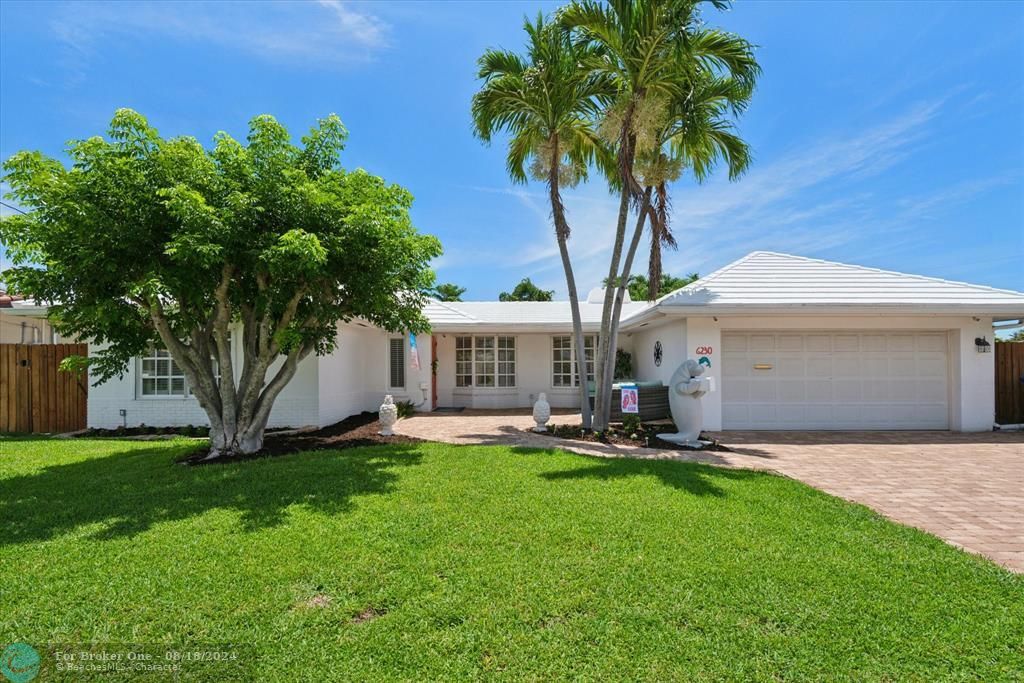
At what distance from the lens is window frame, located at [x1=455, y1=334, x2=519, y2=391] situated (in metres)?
16.8

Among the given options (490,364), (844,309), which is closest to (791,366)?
(844,309)

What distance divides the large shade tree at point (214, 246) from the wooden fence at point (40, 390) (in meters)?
4.20

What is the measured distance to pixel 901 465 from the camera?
25.4 feet

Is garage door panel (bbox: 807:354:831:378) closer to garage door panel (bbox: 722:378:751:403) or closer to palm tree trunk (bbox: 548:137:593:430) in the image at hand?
garage door panel (bbox: 722:378:751:403)

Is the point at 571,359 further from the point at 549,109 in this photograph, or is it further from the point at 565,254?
the point at 549,109

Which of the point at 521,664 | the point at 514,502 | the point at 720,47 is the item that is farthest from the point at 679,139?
the point at 521,664

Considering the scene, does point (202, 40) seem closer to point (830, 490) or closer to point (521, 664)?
point (521, 664)

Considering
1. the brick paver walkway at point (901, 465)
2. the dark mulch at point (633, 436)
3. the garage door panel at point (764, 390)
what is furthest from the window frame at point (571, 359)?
the garage door panel at point (764, 390)

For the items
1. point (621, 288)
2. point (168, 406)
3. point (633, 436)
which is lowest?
point (633, 436)

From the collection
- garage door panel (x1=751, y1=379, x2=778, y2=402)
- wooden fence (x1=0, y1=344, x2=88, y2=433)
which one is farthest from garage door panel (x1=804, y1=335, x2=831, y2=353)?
wooden fence (x1=0, y1=344, x2=88, y2=433)

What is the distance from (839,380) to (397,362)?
11774 millimetres

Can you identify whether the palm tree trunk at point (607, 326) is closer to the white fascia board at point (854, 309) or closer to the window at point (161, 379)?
the white fascia board at point (854, 309)

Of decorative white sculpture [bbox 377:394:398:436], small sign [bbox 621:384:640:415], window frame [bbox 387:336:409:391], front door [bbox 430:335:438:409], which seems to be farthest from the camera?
front door [bbox 430:335:438:409]

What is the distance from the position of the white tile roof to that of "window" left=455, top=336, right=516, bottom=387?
6390 mm
